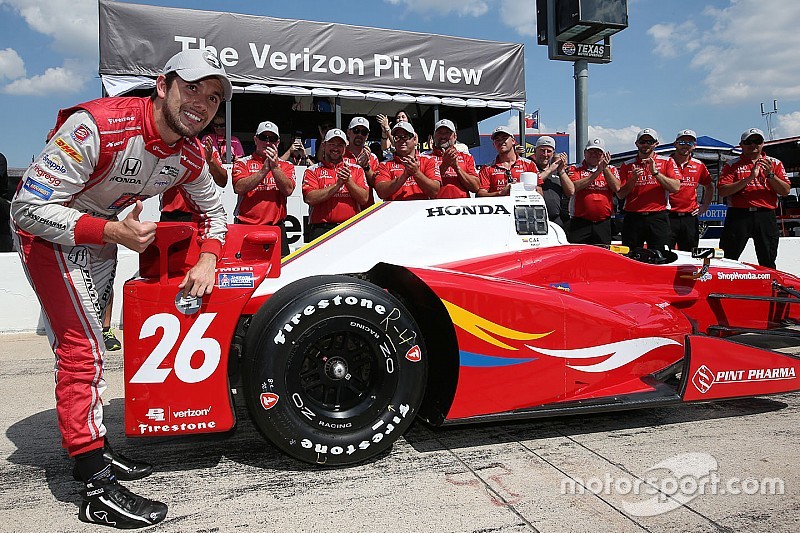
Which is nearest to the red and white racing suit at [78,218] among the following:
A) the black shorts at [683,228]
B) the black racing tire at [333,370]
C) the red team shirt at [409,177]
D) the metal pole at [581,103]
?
the black racing tire at [333,370]

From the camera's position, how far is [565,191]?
6.37 metres

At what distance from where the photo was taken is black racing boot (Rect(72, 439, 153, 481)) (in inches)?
103

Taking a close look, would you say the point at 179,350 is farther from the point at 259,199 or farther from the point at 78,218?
the point at 259,199

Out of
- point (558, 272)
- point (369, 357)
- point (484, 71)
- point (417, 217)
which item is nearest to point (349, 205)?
point (417, 217)

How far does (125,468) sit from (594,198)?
523 centimetres

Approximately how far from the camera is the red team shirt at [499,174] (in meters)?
5.75

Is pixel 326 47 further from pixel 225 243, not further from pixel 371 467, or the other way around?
pixel 371 467

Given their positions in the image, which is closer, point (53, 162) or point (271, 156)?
point (53, 162)

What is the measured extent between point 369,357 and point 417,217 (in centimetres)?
119

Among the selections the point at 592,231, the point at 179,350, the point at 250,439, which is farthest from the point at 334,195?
the point at 179,350

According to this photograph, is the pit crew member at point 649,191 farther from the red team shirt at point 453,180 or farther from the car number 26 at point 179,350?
the car number 26 at point 179,350

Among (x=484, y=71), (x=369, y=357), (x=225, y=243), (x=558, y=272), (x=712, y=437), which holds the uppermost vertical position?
(x=484, y=71)

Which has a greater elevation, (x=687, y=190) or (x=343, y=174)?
(x=343, y=174)

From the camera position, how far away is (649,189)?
21.0 ft
